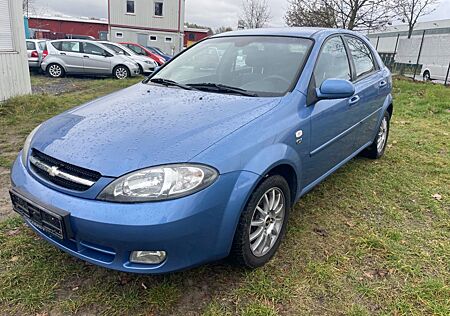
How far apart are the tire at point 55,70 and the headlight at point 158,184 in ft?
42.2

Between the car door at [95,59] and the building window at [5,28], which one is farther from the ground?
the building window at [5,28]

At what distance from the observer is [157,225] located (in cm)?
175

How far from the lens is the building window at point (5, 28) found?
667 centimetres

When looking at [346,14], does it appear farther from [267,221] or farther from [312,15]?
[267,221]

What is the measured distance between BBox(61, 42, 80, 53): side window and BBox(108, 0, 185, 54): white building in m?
18.5

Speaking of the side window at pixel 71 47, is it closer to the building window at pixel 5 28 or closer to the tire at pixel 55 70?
the tire at pixel 55 70

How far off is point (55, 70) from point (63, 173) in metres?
12.7

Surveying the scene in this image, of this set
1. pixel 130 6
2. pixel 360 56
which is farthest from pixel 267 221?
pixel 130 6

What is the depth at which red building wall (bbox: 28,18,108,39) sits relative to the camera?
41094 millimetres

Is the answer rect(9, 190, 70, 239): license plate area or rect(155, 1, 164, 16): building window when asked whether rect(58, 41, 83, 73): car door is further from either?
rect(155, 1, 164, 16): building window

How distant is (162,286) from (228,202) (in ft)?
2.42

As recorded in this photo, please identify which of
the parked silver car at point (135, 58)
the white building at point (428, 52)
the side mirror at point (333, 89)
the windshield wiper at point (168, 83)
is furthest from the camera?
the white building at point (428, 52)

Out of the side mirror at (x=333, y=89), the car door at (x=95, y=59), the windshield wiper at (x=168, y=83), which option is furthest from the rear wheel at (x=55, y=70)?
the side mirror at (x=333, y=89)

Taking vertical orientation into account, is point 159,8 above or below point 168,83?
above
